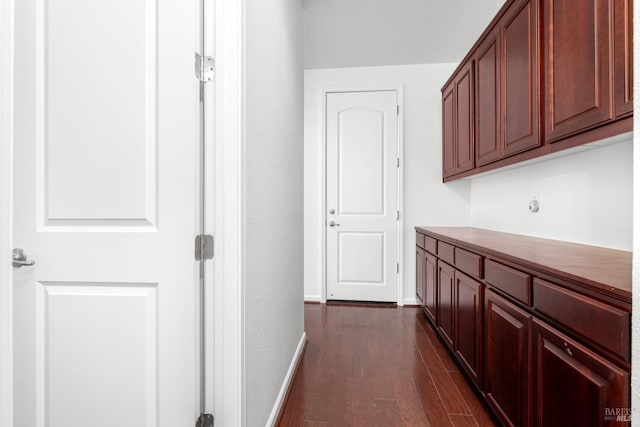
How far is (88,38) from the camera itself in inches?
44.6

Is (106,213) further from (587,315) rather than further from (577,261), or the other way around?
(577,261)

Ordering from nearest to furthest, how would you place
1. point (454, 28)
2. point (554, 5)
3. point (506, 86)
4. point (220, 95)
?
point (220, 95)
point (554, 5)
point (506, 86)
point (454, 28)

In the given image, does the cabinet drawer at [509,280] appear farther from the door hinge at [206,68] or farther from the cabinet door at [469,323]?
the door hinge at [206,68]

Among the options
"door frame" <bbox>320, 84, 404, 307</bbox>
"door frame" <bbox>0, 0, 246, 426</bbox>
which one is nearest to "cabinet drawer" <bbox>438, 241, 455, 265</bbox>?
"door frame" <bbox>320, 84, 404, 307</bbox>

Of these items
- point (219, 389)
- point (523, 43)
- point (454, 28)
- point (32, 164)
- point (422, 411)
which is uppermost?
point (454, 28)

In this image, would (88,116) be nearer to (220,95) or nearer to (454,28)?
(220,95)

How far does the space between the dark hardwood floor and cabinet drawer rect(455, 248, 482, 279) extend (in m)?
0.69

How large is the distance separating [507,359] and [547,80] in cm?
133

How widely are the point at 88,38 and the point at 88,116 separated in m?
0.26

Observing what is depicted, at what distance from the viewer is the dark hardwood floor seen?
5.55ft

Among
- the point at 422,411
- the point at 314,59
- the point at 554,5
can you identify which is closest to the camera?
the point at 554,5

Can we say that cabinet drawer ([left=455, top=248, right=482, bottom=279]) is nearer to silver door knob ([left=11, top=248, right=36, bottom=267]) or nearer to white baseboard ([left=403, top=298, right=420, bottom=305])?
white baseboard ([left=403, top=298, right=420, bottom=305])

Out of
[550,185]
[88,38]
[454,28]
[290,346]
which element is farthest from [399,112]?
[88,38]

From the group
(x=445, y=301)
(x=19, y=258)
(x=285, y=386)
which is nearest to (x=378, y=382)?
(x=285, y=386)
